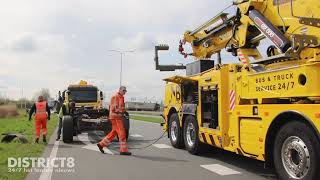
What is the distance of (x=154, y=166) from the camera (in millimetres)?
10594

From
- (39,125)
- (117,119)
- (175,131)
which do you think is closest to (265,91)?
(117,119)

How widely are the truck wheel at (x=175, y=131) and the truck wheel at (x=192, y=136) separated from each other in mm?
522

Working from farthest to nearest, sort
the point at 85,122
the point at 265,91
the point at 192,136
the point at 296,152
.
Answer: the point at 85,122 → the point at 192,136 → the point at 265,91 → the point at 296,152

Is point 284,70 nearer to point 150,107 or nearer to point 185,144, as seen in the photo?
point 185,144

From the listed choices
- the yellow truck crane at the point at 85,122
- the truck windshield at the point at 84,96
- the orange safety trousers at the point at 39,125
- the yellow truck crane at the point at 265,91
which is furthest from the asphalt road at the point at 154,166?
the truck windshield at the point at 84,96

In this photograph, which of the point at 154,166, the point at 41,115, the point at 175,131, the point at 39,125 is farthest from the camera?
the point at 41,115

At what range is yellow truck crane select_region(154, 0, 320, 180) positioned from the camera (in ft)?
24.2

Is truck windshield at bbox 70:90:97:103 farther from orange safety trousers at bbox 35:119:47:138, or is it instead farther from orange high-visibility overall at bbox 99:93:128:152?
orange high-visibility overall at bbox 99:93:128:152

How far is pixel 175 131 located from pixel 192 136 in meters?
1.58

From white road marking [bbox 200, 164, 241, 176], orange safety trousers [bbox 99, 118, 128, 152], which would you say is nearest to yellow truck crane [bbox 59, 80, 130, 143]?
orange safety trousers [bbox 99, 118, 128, 152]

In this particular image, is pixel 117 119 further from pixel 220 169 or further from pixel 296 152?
pixel 296 152

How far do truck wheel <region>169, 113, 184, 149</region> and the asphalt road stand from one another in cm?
22

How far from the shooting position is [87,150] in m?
14.0

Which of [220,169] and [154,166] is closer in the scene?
[220,169]
